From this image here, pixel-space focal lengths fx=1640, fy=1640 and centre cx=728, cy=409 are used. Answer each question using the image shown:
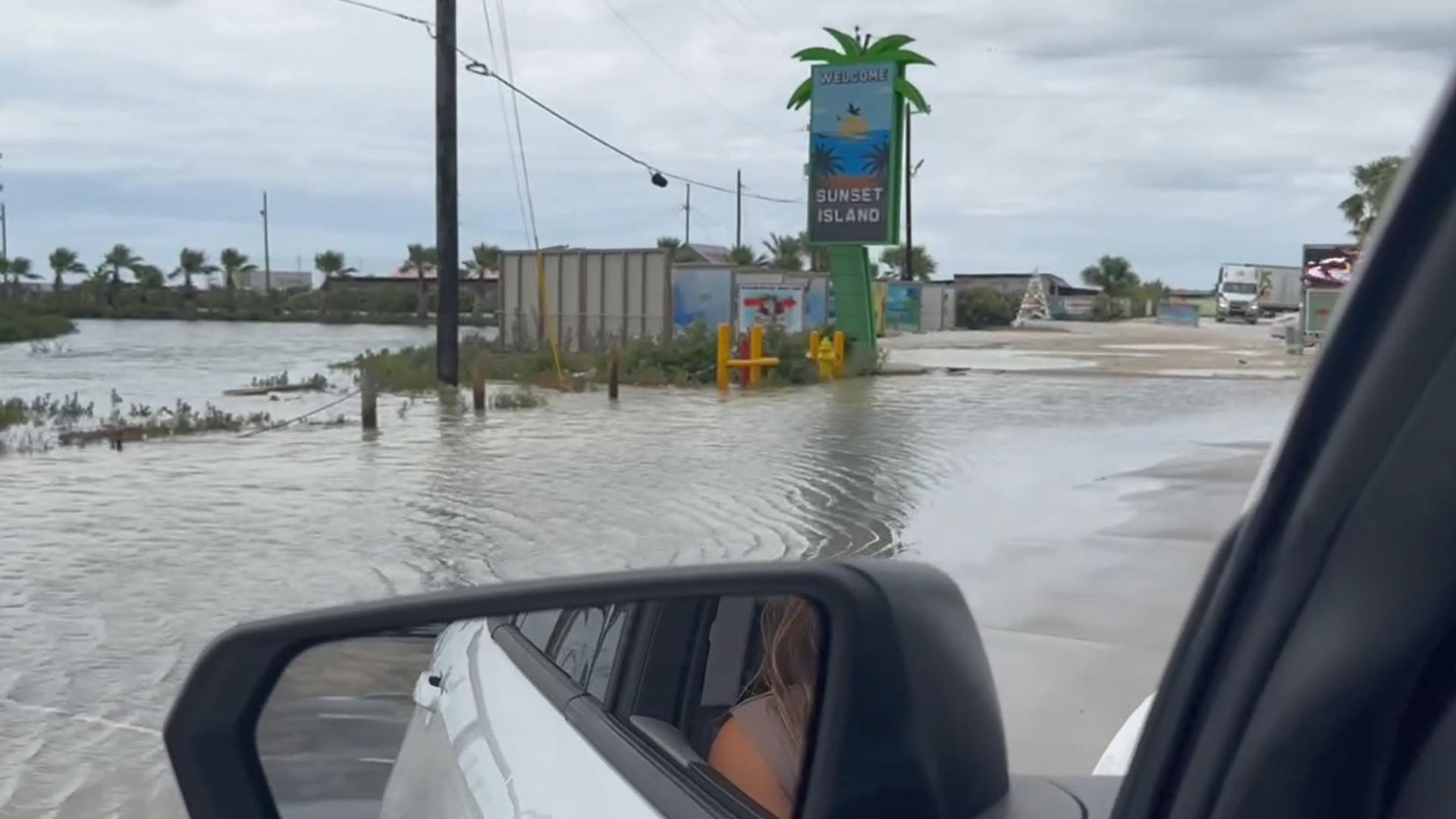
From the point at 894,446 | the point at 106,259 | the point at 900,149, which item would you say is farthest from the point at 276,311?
the point at 894,446

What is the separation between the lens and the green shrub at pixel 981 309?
73.5 m

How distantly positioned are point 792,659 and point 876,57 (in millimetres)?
31229

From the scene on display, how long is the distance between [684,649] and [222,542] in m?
10.0

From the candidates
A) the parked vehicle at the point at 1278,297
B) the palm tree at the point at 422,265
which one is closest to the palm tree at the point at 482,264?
the palm tree at the point at 422,265

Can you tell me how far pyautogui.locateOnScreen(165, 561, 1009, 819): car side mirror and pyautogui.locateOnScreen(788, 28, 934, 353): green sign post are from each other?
29278mm

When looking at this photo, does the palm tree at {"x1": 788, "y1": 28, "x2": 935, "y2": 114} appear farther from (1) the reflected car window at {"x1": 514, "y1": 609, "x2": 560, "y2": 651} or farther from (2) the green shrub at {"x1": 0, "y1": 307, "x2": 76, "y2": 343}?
(2) the green shrub at {"x1": 0, "y1": 307, "x2": 76, "y2": 343}

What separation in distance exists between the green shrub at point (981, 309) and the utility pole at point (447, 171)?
4909 centimetres

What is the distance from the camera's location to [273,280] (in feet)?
387

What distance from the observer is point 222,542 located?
38.5 feet

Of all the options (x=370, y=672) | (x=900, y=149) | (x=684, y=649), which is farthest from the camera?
(x=900, y=149)

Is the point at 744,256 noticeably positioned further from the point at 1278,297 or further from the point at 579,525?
the point at 579,525

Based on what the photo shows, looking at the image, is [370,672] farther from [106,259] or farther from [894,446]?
[106,259]

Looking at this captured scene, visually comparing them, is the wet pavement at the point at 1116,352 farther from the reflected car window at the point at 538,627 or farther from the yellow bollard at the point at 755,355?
the reflected car window at the point at 538,627

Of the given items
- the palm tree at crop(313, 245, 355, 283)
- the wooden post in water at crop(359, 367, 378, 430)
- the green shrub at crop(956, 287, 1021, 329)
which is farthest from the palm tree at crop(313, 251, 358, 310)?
the wooden post in water at crop(359, 367, 378, 430)
